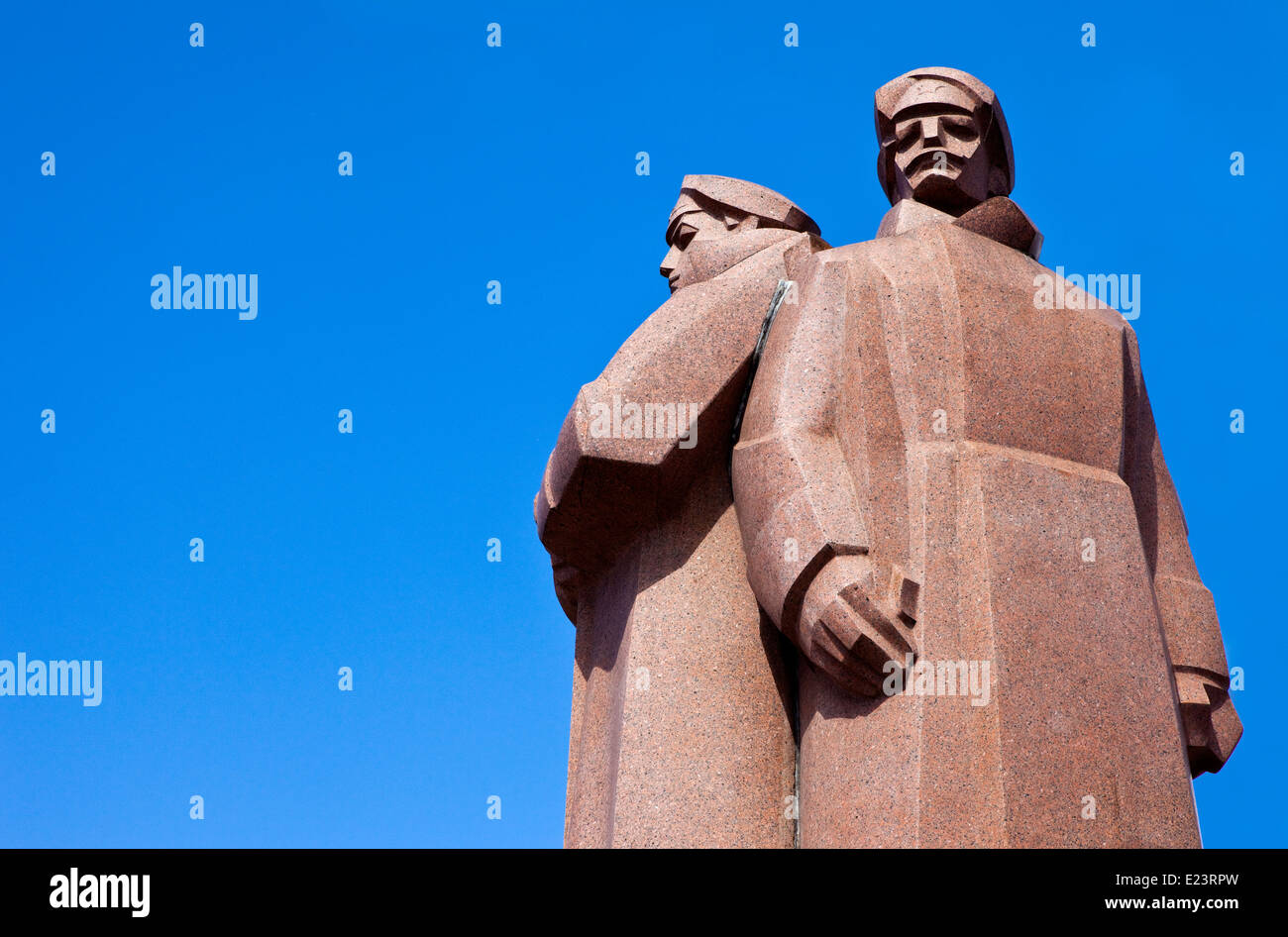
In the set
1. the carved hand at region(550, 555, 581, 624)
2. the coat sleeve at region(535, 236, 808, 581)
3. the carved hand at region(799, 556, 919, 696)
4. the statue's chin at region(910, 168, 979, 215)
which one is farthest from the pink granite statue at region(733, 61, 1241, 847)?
the carved hand at region(550, 555, 581, 624)

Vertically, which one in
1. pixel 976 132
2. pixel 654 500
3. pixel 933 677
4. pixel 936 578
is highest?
pixel 976 132

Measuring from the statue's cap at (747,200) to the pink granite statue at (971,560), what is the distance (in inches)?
40.1

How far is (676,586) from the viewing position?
25.7ft

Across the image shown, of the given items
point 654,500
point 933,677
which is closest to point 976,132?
point 654,500

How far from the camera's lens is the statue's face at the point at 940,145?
816 cm

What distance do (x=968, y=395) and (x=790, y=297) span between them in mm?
1108

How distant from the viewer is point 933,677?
6.70 meters

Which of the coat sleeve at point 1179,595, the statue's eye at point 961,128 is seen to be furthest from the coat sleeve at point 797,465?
the coat sleeve at point 1179,595

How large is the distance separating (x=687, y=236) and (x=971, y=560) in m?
2.93

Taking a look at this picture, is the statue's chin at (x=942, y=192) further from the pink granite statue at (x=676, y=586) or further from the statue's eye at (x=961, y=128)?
the pink granite statue at (x=676, y=586)

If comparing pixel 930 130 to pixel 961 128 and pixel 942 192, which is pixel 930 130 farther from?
pixel 942 192

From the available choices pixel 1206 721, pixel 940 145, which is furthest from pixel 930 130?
pixel 1206 721

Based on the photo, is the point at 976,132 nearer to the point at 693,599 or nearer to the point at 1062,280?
the point at 1062,280

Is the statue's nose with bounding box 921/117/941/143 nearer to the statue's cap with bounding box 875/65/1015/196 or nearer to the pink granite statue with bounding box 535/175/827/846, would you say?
the statue's cap with bounding box 875/65/1015/196
